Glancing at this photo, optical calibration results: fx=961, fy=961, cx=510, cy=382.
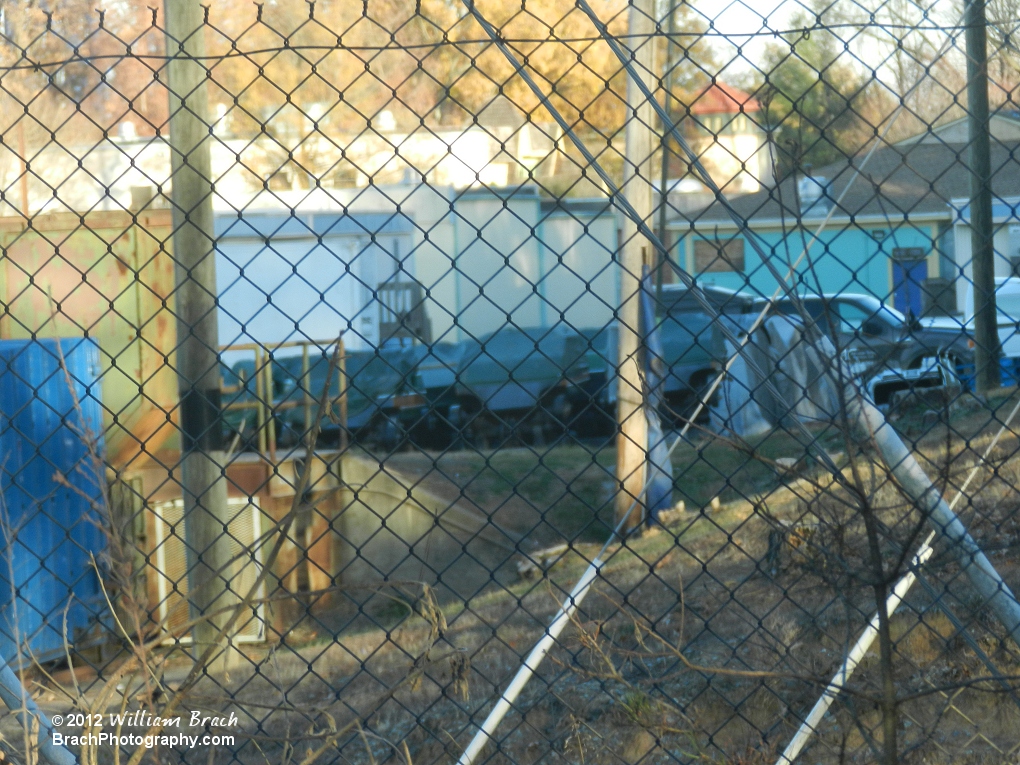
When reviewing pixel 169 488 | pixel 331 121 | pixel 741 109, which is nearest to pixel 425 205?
pixel 169 488

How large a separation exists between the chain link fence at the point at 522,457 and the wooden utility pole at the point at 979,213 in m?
0.05

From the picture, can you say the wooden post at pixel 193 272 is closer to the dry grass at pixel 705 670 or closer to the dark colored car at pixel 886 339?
the dry grass at pixel 705 670

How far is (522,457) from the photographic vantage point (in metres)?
11.2

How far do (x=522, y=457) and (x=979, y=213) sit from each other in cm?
537

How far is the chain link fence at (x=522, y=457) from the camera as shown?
6.46 ft

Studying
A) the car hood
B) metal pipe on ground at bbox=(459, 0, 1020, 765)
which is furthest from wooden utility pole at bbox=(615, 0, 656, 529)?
metal pipe on ground at bbox=(459, 0, 1020, 765)

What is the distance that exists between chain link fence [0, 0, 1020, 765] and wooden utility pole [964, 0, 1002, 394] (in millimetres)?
50

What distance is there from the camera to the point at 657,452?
8883mm

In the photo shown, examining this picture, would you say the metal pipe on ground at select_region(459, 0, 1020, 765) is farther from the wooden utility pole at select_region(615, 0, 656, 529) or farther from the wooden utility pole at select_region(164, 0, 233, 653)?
the wooden utility pole at select_region(615, 0, 656, 529)

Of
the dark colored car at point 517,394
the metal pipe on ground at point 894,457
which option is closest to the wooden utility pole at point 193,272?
the metal pipe on ground at point 894,457

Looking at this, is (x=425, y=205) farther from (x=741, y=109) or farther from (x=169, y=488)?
(x=741, y=109)

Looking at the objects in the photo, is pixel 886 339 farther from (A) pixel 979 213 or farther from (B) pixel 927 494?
(A) pixel 979 213

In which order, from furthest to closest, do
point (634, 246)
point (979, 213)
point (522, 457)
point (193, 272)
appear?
point (522, 457), point (979, 213), point (634, 246), point (193, 272)

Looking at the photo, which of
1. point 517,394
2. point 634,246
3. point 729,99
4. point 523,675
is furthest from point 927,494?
point 517,394
